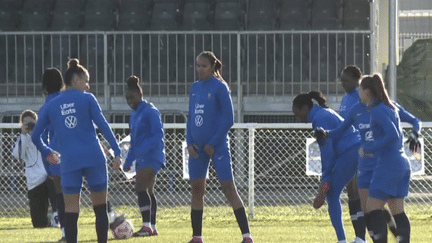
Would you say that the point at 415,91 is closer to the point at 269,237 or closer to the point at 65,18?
the point at 65,18

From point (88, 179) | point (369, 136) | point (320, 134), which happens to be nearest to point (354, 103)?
point (369, 136)

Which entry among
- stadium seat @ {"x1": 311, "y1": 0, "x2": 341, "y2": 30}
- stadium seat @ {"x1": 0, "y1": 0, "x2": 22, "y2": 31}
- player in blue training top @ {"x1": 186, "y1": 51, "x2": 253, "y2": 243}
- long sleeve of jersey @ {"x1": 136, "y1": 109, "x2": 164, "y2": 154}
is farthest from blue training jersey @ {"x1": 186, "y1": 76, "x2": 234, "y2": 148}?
stadium seat @ {"x1": 0, "y1": 0, "x2": 22, "y2": 31}

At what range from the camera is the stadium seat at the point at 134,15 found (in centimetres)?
2231

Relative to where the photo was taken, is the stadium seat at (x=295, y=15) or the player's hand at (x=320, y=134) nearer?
the player's hand at (x=320, y=134)

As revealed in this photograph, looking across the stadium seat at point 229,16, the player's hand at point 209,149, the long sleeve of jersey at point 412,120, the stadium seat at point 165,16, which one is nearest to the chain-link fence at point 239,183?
the stadium seat at point 229,16

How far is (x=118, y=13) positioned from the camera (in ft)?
73.6

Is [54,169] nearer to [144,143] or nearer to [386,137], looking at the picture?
[144,143]

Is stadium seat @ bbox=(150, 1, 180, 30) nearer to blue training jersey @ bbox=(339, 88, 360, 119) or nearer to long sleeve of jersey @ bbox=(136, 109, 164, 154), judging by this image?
long sleeve of jersey @ bbox=(136, 109, 164, 154)

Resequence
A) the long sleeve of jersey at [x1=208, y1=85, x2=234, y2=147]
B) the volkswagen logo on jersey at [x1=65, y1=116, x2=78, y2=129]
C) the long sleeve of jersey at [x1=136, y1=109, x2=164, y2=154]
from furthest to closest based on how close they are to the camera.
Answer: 1. the long sleeve of jersey at [x1=136, y1=109, x2=164, y2=154]
2. the long sleeve of jersey at [x1=208, y1=85, x2=234, y2=147]
3. the volkswagen logo on jersey at [x1=65, y1=116, x2=78, y2=129]

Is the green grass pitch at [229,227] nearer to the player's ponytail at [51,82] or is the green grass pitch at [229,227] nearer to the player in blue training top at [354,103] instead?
the player in blue training top at [354,103]

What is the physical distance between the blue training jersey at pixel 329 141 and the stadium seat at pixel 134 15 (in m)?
13.3

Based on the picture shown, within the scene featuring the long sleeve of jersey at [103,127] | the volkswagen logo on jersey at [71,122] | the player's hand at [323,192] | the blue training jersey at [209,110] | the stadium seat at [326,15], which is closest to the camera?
the long sleeve of jersey at [103,127]

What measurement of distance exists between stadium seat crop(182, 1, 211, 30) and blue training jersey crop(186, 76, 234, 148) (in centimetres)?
1251

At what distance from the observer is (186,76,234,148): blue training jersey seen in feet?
31.4
